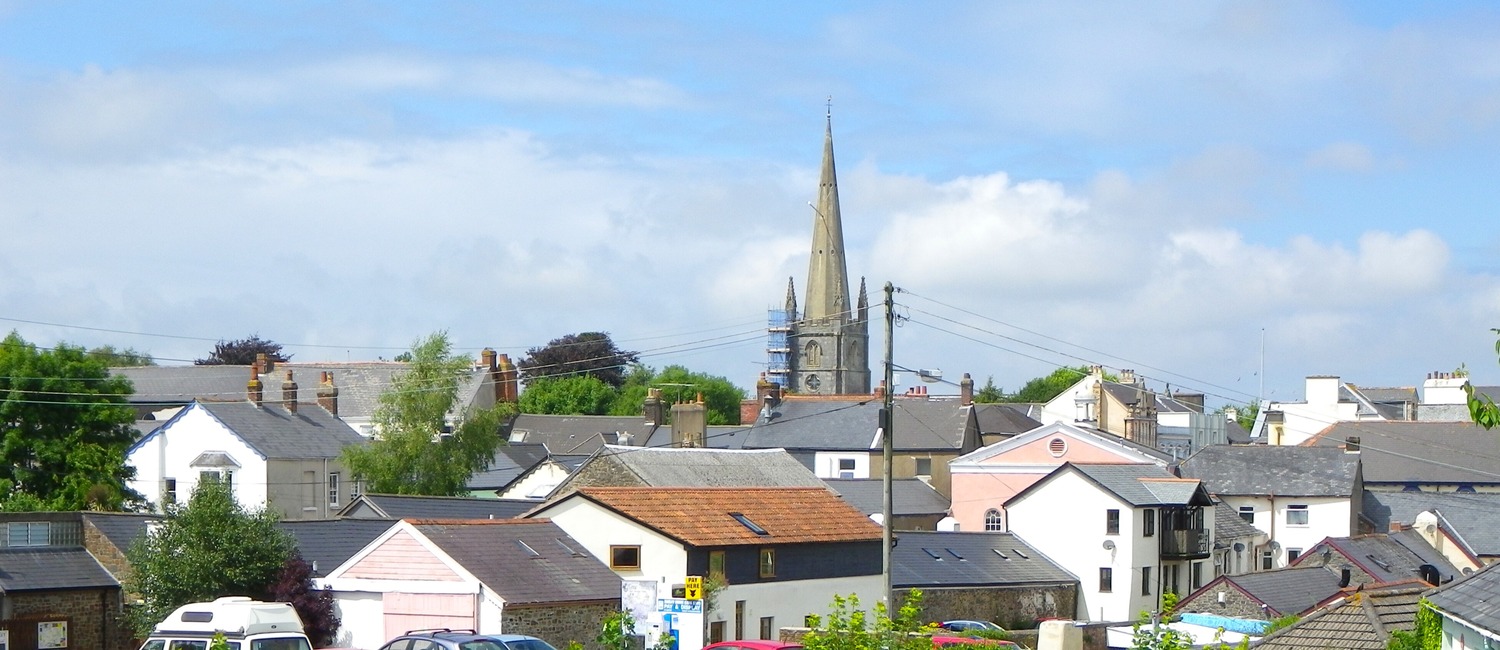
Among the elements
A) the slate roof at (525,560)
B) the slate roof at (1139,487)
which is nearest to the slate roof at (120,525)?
the slate roof at (525,560)

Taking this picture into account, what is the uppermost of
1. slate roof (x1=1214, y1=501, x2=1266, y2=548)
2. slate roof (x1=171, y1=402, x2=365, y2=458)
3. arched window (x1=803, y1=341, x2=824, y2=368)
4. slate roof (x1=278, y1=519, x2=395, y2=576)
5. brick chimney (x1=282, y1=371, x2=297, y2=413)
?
arched window (x1=803, y1=341, x2=824, y2=368)

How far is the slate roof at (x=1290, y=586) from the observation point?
4953 centimetres

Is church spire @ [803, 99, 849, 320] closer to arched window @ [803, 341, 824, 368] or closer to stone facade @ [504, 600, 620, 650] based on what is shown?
arched window @ [803, 341, 824, 368]

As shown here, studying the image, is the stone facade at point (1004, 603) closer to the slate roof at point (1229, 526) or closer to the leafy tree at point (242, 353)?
the slate roof at point (1229, 526)

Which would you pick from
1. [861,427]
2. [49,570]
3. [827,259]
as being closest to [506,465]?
[861,427]

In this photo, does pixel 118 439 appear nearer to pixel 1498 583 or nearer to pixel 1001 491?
pixel 1001 491

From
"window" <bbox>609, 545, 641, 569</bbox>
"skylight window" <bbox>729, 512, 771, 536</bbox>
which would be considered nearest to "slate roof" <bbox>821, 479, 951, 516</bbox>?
"skylight window" <bbox>729, 512, 771, 536</bbox>

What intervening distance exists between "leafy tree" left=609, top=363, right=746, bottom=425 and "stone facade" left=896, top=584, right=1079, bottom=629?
80301mm

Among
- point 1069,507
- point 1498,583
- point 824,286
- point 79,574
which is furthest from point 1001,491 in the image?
point 824,286

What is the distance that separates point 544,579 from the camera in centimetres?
3675

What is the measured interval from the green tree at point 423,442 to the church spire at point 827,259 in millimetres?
107804

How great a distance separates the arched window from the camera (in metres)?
180

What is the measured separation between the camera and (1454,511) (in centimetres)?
7106

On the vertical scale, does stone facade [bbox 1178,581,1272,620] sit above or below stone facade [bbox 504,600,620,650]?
below
